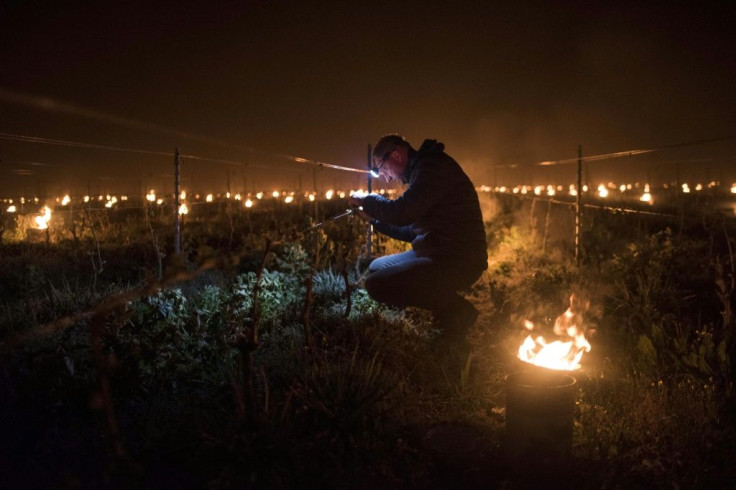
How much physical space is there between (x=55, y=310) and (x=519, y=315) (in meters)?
4.83

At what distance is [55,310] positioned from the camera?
5.66m

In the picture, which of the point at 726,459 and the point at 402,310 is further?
the point at 402,310

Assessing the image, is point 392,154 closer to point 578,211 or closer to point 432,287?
point 432,287

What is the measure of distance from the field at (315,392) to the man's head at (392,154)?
1172 mm

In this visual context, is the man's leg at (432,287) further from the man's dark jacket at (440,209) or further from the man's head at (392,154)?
the man's head at (392,154)

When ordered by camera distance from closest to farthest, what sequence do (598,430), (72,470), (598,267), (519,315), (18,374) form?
(72,470) → (598,430) → (18,374) → (519,315) → (598,267)

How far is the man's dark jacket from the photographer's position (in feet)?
16.0

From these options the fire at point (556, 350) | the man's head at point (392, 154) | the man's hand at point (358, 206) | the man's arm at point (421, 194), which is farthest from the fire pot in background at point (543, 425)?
the man's head at point (392, 154)

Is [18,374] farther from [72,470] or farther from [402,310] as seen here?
[402,310]

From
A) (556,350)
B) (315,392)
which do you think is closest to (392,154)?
(556,350)

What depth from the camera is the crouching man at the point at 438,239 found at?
16.1 feet

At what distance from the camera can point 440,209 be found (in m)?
5.01

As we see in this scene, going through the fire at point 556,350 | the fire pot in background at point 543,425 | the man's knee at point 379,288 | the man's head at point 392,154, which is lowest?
the fire pot in background at point 543,425

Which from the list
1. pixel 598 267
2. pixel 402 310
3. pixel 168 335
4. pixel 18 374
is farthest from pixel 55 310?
pixel 598 267
